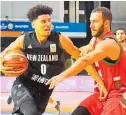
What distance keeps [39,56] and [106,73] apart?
2.08 feet

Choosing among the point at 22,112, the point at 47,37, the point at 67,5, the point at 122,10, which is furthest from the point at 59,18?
the point at 22,112

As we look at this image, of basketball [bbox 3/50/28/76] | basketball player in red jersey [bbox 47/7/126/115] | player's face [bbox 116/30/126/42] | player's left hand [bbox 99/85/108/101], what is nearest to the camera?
basketball player in red jersey [bbox 47/7/126/115]

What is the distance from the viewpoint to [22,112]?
2680 millimetres

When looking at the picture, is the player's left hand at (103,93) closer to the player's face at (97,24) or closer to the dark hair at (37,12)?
the player's face at (97,24)

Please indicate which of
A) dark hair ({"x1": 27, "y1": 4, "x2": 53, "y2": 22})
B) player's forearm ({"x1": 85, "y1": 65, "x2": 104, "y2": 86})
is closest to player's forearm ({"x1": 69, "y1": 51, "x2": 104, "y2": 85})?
player's forearm ({"x1": 85, "y1": 65, "x2": 104, "y2": 86})

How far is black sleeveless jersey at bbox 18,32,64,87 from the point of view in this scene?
295cm

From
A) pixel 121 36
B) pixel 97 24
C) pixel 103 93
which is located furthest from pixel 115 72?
pixel 121 36

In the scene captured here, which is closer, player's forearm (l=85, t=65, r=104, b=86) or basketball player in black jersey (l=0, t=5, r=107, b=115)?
player's forearm (l=85, t=65, r=104, b=86)

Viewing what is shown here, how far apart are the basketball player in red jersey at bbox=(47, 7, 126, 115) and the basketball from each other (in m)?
0.58

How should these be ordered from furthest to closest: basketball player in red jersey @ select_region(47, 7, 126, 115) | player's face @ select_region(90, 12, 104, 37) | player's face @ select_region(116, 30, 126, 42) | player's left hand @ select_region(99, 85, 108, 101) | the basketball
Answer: player's face @ select_region(116, 30, 126, 42), the basketball, player's face @ select_region(90, 12, 104, 37), player's left hand @ select_region(99, 85, 108, 101), basketball player in red jersey @ select_region(47, 7, 126, 115)

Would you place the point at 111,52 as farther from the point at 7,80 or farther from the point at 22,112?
the point at 7,80

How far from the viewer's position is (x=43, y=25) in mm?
Result: 2984

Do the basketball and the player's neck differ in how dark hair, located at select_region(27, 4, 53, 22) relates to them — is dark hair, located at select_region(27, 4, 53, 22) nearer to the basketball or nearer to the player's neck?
the player's neck

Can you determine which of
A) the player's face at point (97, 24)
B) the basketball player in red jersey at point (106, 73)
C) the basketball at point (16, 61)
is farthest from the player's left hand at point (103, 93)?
the basketball at point (16, 61)
